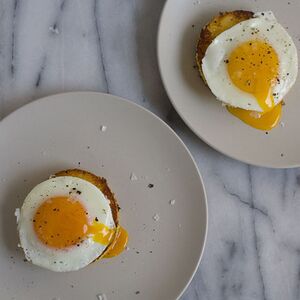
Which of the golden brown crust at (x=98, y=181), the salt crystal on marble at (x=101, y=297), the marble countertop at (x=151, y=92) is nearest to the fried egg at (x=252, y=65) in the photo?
the marble countertop at (x=151, y=92)

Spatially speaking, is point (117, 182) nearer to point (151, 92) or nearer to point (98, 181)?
point (98, 181)

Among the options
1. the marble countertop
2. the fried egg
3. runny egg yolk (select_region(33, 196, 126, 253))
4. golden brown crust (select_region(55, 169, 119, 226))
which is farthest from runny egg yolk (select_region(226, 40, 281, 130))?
runny egg yolk (select_region(33, 196, 126, 253))

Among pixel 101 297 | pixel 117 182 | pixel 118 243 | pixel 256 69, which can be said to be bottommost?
pixel 101 297

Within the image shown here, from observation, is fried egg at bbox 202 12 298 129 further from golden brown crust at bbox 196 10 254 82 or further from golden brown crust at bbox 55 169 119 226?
golden brown crust at bbox 55 169 119 226

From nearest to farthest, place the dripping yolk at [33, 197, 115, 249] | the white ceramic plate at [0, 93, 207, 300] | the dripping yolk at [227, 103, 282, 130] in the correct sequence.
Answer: the dripping yolk at [33, 197, 115, 249], the white ceramic plate at [0, 93, 207, 300], the dripping yolk at [227, 103, 282, 130]

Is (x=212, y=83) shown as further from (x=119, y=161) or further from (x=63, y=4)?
(x=63, y=4)

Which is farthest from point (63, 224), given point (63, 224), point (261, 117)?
point (261, 117)
